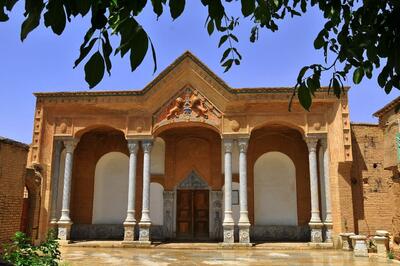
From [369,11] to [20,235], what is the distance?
6446mm

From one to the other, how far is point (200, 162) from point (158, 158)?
7.08 feet

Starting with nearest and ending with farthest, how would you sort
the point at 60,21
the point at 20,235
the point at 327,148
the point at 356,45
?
1. the point at 60,21
2. the point at 356,45
3. the point at 20,235
4. the point at 327,148

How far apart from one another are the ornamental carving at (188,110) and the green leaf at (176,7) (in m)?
16.5

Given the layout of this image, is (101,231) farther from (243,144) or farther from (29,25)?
(29,25)

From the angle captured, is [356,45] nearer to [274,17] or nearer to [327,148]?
[274,17]

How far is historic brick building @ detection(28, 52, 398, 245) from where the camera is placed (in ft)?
57.6

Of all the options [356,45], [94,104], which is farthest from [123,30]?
[94,104]

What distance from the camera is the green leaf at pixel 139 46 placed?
169 cm

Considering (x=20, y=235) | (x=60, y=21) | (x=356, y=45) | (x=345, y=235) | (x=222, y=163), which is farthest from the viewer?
(x=222, y=163)

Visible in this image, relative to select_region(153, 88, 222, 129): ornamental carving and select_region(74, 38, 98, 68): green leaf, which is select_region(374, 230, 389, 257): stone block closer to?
select_region(153, 88, 222, 129): ornamental carving

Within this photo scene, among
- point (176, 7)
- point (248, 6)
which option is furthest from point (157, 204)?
point (176, 7)

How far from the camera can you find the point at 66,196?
61.0 ft

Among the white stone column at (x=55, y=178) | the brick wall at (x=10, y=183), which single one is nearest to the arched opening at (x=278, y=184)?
the white stone column at (x=55, y=178)

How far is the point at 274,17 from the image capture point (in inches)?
182
